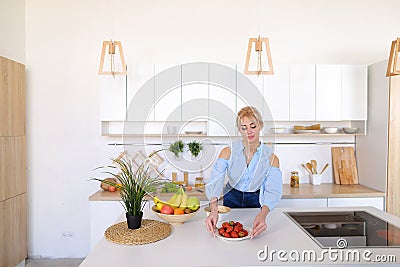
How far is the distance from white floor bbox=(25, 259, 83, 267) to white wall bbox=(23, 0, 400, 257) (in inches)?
3.2

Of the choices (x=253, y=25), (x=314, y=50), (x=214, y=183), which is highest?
(x=253, y=25)

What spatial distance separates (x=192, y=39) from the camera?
388cm

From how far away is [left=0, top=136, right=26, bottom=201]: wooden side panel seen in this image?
10.3ft

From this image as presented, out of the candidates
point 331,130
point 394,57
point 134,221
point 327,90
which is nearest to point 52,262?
point 134,221

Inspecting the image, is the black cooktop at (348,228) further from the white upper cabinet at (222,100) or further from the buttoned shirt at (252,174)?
the white upper cabinet at (222,100)

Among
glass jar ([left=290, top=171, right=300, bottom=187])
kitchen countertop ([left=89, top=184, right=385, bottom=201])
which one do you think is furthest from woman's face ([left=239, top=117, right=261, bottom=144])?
glass jar ([left=290, top=171, right=300, bottom=187])

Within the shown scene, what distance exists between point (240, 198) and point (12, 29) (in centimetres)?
276

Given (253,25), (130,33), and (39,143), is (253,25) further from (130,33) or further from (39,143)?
(39,143)

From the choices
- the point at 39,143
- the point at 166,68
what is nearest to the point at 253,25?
the point at 166,68

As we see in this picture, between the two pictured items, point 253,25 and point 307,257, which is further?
point 253,25

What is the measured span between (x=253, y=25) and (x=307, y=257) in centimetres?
284

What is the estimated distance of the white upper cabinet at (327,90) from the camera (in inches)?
142

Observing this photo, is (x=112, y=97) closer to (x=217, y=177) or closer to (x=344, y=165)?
(x=217, y=177)

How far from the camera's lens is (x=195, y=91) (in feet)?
11.6
